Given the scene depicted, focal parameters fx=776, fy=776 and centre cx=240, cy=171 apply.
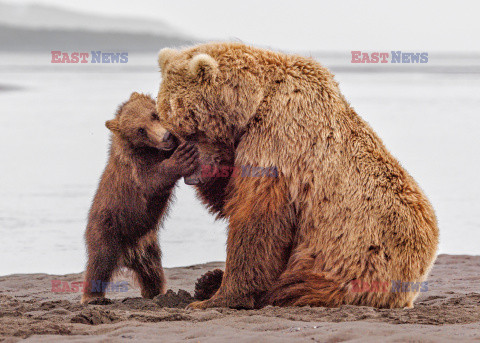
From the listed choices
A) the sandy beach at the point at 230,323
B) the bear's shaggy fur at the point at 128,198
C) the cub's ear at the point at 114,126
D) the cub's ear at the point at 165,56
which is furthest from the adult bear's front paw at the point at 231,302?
the cub's ear at the point at 114,126

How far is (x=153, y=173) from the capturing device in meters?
5.89

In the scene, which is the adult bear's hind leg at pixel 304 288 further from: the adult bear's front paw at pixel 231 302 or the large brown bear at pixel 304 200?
the adult bear's front paw at pixel 231 302

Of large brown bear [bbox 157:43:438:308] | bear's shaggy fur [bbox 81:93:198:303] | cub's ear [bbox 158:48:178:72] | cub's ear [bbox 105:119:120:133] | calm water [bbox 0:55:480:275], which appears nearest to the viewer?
large brown bear [bbox 157:43:438:308]

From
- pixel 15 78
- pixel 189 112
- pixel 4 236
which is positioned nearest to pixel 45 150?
pixel 4 236

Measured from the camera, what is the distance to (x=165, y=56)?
526 cm

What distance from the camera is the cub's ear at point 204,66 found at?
482 centimetres

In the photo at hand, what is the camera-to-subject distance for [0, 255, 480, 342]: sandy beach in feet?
12.9

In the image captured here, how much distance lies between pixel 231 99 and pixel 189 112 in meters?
0.30

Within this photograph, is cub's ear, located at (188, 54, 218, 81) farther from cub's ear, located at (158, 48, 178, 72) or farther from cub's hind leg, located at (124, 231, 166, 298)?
cub's hind leg, located at (124, 231, 166, 298)

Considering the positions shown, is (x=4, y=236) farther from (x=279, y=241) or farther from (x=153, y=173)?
(x=279, y=241)

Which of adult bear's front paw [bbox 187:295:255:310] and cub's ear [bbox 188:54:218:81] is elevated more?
cub's ear [bbox 188:54:218:81]

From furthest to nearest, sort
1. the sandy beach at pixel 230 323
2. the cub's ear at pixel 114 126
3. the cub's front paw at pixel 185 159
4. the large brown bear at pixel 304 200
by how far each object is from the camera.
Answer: the cub's ear at pixel 114 126 < the cub's front paw at pixel 185 159 < the large brown bear at pixel 304 200 < the sandy beach at pixel 230 323

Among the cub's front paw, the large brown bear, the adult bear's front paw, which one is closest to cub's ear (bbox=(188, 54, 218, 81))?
the large brown bear

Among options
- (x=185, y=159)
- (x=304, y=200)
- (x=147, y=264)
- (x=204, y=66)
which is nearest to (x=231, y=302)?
(x=304, y=200)
